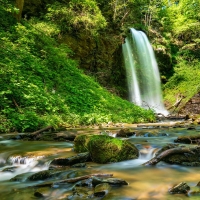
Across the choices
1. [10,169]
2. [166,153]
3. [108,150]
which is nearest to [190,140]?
[166,153]

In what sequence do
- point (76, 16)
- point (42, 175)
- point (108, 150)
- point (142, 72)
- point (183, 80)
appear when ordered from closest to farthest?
point (42, 175)
point (108, 150)
point (76, 16)
point (142, 72)
point (183, 80)

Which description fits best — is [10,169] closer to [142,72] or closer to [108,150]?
[108,150]

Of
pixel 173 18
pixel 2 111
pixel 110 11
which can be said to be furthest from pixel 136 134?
pixel 173 18

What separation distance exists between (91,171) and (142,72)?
21512 mm

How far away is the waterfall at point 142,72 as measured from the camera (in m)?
23.0

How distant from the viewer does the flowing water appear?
3224 mm

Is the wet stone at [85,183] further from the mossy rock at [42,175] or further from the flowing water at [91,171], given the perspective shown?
the mossy rock at [42,175]

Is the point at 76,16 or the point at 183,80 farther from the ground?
the point at 76,16

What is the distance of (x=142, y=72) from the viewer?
2488 centimetres

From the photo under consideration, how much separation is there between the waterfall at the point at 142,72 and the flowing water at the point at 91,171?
17.2 meters

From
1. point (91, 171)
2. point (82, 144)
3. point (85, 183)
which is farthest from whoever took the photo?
point (82, 144)

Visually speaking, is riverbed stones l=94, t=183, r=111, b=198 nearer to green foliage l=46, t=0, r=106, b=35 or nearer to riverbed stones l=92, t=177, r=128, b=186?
riverbed stones l=92, t=177, r=128, b=186

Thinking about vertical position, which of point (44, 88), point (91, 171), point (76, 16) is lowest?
point (91, 171)

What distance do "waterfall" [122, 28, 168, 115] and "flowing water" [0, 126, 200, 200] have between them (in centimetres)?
1719
